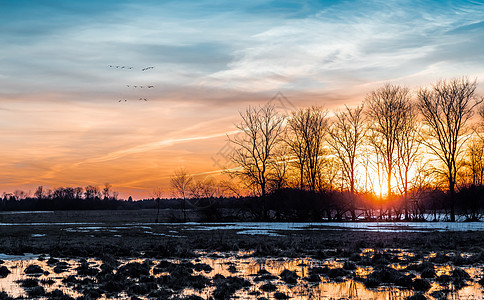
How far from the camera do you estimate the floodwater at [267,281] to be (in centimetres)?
1324

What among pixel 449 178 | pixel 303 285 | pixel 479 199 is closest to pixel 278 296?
pixel 303 285

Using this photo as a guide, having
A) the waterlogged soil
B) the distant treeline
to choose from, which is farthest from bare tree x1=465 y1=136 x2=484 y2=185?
the waterlogged soil

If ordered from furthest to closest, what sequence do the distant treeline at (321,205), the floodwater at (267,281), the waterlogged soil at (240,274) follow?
the distant treeline at (321,205) < the waterlogged soil at (240,274) < the floodwater at (267,281)

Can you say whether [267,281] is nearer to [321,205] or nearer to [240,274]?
[240,274]

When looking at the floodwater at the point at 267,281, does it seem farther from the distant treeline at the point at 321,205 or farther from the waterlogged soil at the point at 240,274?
the distant treeline at the point at 321,205

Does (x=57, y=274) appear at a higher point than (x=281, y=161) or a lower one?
lower

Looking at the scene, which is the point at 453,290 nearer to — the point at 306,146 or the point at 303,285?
the point at 303,285

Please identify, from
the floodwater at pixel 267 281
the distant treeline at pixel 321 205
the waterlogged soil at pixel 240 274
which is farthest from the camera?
the distant treeline at pixel 321 205

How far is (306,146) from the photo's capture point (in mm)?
69125

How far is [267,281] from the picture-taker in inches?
606

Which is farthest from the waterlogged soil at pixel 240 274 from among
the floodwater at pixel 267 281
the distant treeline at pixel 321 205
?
the distant treeline at pixel 321 205

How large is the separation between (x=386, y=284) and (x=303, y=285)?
2557 millimetres

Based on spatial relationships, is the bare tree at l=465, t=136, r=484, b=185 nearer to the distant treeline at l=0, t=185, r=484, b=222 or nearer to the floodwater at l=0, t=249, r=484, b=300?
the distant treeline at l=0, t=185, r=484, b=222

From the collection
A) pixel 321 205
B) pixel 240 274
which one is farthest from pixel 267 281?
pixel 321 205
